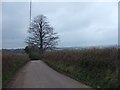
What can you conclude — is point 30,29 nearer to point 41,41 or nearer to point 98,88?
point 41,41

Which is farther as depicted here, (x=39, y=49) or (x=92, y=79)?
(x=39, y=49)

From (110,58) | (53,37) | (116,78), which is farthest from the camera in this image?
(53,37)

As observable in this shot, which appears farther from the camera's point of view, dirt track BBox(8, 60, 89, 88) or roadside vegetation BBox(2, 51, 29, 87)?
roadside vegetation BBox(2, 51, 29, 87)

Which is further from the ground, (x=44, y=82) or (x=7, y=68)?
(x=7, y=68)

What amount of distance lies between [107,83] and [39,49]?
76253 millimetres

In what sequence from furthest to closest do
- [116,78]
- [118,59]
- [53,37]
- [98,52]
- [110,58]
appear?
[53,37]
[98,52]
[110,58]
[118,59]
[116,78]

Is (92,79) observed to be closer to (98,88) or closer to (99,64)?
(99,64)

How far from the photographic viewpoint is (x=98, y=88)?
15688mm

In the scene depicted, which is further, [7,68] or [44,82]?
[7,68]

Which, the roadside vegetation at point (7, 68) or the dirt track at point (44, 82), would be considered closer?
the dirt track at point (44, 82)

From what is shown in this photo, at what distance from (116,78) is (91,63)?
6220 millimetres

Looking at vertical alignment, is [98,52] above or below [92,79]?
above

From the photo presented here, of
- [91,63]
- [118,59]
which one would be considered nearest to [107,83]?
[118,59]

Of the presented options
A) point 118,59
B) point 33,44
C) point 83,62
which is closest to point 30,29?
point 33,44
